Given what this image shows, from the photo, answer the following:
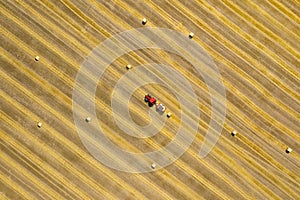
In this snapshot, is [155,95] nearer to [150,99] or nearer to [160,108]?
[150,99]

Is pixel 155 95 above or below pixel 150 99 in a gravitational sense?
above

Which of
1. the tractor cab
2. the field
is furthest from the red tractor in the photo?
the field

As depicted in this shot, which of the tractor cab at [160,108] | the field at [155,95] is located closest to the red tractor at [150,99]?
the tractor cab at [160,108]

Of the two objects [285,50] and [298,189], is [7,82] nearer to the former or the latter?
[285,50]

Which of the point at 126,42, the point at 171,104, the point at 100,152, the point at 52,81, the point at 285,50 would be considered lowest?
the point at 100,152

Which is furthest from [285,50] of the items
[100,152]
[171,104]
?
[100,152]

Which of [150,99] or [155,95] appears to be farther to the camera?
[155,95]

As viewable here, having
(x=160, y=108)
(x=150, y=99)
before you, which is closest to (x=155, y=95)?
(x=150, y=99)

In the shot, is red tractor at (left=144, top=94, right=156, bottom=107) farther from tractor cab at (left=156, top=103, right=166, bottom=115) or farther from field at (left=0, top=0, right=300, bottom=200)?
field at (left=0, top=0, right=300, bottom=200)
